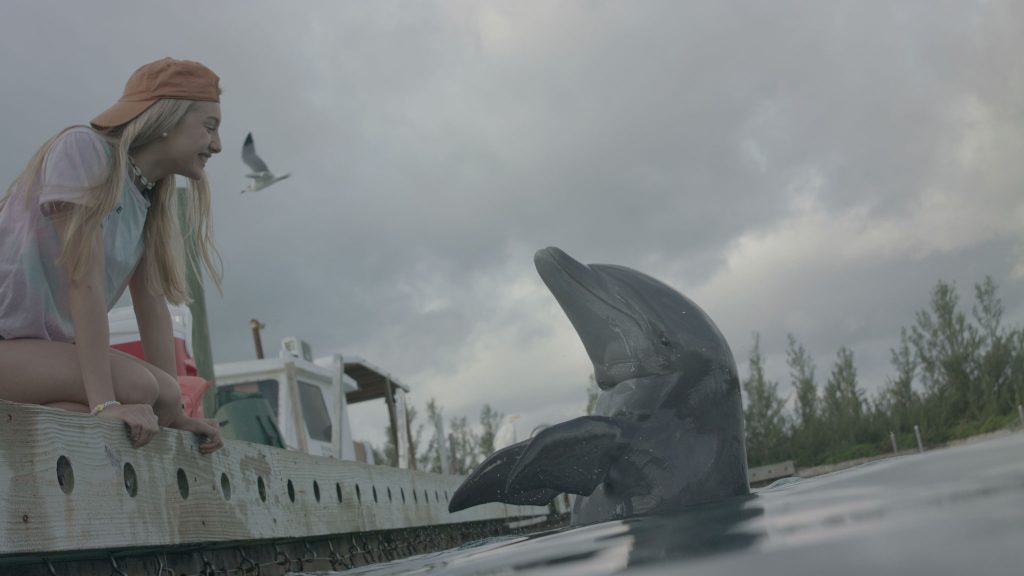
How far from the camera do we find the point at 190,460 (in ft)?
10.4

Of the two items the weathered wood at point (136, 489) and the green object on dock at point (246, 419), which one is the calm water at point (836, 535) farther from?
the green object on dock at point (246, 419)

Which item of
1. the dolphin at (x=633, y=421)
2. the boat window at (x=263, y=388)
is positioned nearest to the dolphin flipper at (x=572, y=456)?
the dolphin at (x=633, y=421)

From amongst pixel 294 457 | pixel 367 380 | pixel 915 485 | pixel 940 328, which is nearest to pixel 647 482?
pixel 915 485

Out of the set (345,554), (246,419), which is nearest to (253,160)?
(246,419)

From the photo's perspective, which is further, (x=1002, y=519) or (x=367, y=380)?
(x=367, y=380)

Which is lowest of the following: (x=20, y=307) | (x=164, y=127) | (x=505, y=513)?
(x=505, y=513)

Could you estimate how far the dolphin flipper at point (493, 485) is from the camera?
3.31 meters

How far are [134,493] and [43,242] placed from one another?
747mm

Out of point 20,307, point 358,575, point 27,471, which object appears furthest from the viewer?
point 20,307

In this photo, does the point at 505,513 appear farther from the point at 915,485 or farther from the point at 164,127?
the point at 915,485

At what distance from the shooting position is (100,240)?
116 inches

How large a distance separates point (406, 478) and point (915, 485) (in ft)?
16.2

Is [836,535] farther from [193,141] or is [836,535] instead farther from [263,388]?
[263,388]

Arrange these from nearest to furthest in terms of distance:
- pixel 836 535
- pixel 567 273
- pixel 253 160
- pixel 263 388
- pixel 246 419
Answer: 1. pixel 836 535
2. pixel 567 273
3. pixel 246 419
4. pixel 263 388
5. pixel 253 160
